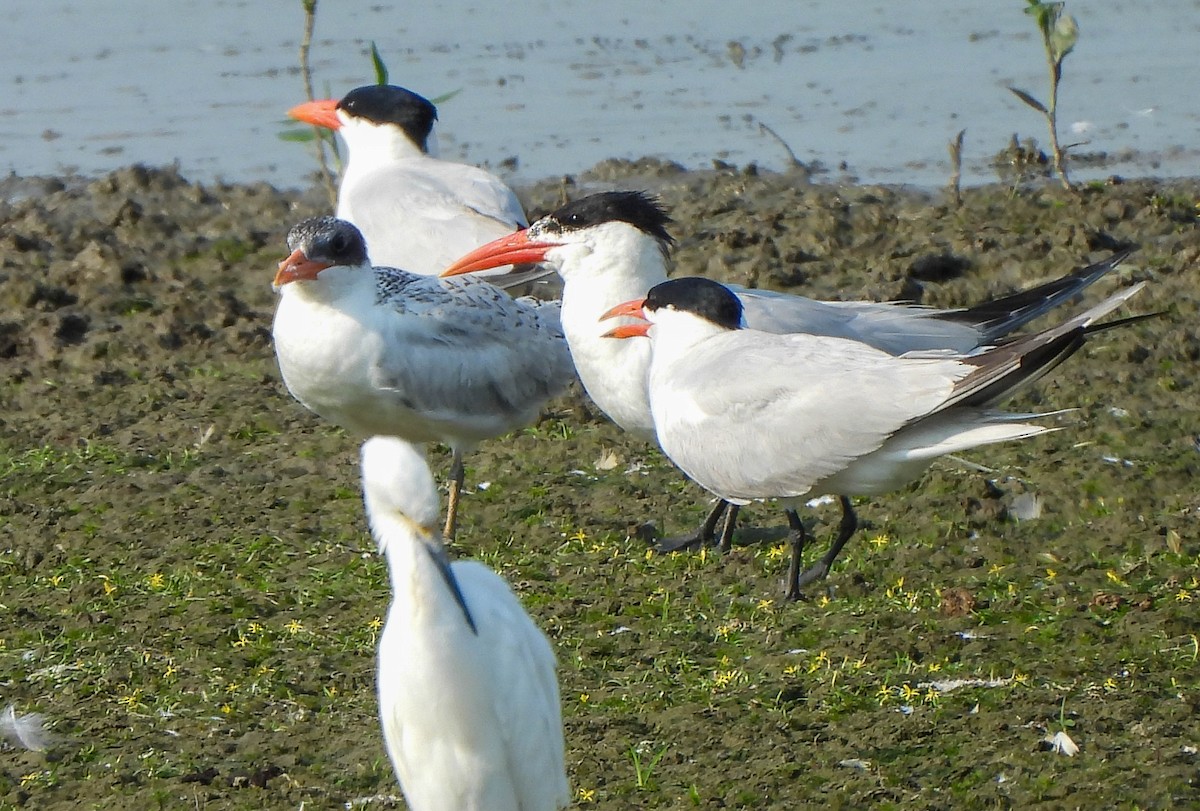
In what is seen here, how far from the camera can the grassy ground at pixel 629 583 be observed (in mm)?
3992

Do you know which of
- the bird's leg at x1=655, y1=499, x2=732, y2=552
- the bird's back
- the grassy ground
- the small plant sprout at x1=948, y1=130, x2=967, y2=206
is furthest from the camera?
the small plant sprout at x1=948, y1=130, x2=967, y2=206

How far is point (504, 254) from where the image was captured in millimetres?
6258

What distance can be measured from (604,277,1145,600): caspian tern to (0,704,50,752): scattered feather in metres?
1.88

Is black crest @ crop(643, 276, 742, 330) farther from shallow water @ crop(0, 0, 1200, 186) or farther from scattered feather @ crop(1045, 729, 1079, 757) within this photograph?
shallow water @ crop(0, 0, 1200, 186)

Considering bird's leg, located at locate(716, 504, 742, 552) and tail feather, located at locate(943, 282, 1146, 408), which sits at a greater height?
tail feather, located at locate(943, 282, 1146, 408)

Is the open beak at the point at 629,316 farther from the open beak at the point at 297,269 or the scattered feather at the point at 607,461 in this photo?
the open beak at the point at 297,269

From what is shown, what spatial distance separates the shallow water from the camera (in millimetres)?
10023

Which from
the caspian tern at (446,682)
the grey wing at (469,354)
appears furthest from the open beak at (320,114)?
the caspian tern at (446,682)

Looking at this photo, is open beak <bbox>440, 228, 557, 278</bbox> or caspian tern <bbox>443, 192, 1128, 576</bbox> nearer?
caspian tern <bbox>443, 192, 1128, 576</bbox>

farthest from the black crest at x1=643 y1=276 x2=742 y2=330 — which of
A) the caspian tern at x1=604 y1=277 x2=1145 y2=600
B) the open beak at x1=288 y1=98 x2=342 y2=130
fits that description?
the open beak at x1=288 y1=98 x2=342 y2=130

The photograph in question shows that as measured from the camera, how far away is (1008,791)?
376 cm

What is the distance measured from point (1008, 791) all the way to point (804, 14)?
954cm

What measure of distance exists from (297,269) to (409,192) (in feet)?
5.25

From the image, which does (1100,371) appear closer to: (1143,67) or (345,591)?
(345,591)
